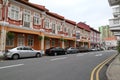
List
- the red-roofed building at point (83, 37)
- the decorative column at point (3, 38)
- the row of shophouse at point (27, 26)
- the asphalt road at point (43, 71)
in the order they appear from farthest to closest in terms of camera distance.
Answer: the red-roofed building at point (83, 37) < the row of shophouse at point (27, 26) < the decorative column at point (3, 38) < the asphalt road at point (43, 71)

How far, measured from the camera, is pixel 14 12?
2544cm

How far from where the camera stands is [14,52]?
20250mm

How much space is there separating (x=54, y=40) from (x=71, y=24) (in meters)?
10.0

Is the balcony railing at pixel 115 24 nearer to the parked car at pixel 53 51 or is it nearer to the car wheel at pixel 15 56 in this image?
the parked car at pixel 53 51

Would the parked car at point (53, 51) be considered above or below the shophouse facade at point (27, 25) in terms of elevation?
below

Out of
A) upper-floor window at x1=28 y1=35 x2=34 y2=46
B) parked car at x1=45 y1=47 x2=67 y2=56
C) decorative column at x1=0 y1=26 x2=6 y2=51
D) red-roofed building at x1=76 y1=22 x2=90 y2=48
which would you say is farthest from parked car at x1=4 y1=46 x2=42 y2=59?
red-roofed building at x1=76 y1=22 x2=90 y2=48

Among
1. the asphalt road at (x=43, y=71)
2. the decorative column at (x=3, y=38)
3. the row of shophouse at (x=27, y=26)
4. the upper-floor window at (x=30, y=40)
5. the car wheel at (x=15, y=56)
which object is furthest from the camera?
the upper-floor window at (x=30, y=40)

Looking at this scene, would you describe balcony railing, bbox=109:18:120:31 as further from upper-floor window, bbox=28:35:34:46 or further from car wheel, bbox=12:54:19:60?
upper-floor window, bbox=28:35:34:46

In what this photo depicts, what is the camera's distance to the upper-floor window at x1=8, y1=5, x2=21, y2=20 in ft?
80.4

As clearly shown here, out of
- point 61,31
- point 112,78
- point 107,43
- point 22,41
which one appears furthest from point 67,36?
point 107,43

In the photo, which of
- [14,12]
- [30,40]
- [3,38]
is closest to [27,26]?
[14,12]

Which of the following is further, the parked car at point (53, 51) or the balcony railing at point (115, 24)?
the parked car at point (53, 51)

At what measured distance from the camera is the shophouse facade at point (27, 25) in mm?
23297

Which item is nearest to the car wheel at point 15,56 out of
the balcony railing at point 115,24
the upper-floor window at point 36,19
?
the upper-floor window at point 36,19
